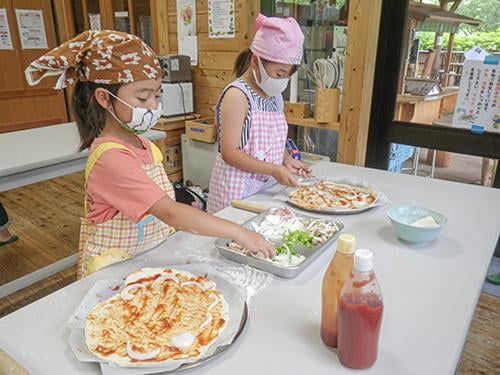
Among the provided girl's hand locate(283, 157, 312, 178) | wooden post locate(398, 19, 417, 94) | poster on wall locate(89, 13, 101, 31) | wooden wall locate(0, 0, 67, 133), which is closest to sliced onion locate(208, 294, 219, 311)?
girl's hand locate(283, 157, 312, 178)

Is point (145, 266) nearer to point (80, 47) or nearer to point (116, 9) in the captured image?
point (80, 47)

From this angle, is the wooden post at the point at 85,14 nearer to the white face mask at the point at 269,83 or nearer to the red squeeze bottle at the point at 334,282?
the white face mask at the point at 269,83

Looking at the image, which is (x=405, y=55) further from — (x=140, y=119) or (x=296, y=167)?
(x=140, y=119)

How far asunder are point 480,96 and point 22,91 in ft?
16.1

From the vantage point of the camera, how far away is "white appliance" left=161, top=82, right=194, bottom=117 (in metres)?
3.37

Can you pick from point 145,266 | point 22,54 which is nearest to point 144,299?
point 145,266

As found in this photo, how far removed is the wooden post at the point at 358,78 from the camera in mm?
2473

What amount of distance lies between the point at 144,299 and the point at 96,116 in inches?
23.5

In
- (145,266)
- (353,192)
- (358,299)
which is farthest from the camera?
(353,192)

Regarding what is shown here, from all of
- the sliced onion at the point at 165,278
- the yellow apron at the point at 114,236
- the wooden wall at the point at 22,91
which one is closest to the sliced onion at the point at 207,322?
the sliced onion at the point at 165,278

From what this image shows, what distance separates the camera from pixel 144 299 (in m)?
0.88

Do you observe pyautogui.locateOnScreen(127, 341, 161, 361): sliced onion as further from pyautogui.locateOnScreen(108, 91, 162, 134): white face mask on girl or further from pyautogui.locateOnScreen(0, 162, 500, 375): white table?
pyautogui.locateOnScreen(108, 91, 162, 134): white face mask on girl

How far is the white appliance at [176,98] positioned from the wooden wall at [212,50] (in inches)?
4.8

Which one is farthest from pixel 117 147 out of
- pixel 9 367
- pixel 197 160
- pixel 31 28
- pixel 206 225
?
pixel 31 28
